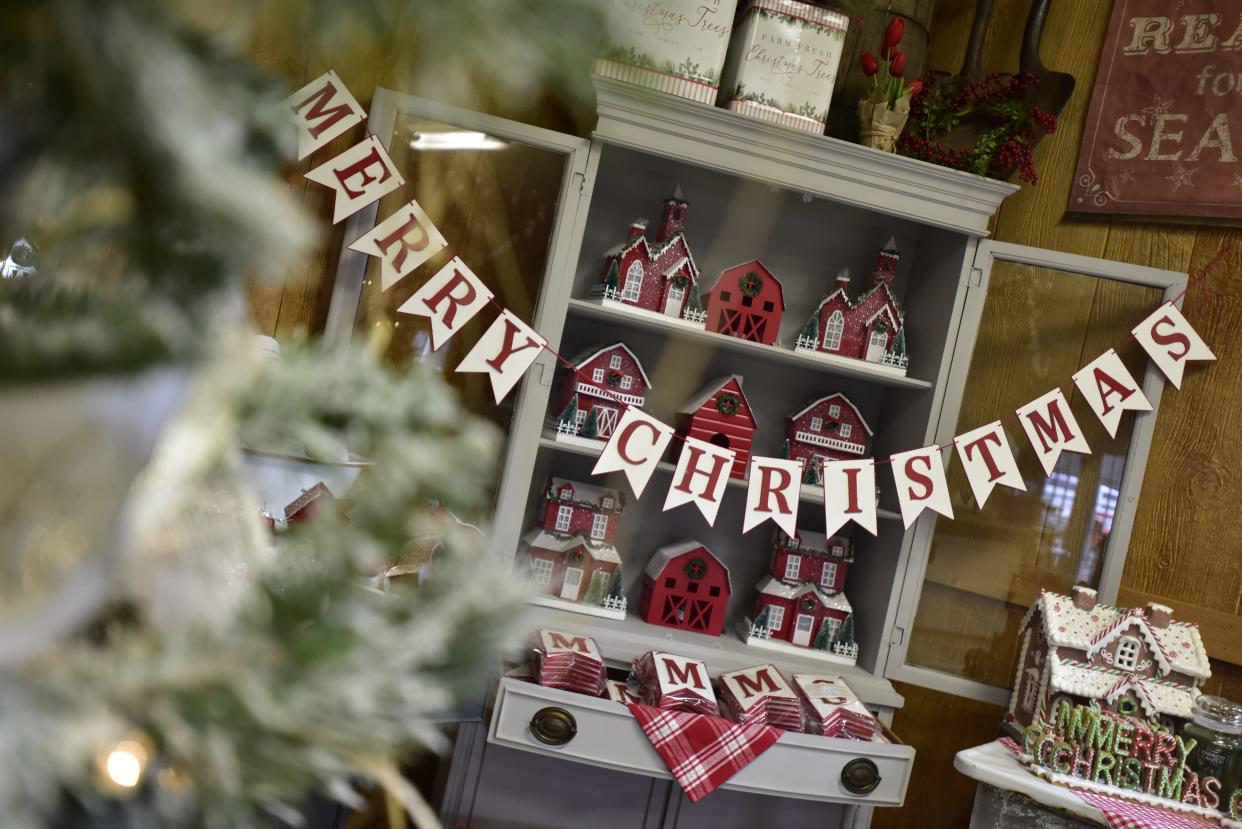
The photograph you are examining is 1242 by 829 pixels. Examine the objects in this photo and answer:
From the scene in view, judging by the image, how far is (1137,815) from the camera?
178 centimetres

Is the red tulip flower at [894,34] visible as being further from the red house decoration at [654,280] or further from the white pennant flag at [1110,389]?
the white pennant flag at [1110,389]

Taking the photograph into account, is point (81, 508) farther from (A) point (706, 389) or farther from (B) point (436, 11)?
(A) point (706, 389)

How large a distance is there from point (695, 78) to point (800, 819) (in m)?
1.64

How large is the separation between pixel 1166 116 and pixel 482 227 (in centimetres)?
164

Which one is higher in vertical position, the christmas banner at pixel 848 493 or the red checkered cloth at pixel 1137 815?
the christmas banner at pixel 848 493

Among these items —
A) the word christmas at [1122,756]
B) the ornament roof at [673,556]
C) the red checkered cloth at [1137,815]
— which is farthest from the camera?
the ornament roof at [673,556]

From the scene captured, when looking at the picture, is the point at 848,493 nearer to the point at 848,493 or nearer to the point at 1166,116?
the point at 848,493

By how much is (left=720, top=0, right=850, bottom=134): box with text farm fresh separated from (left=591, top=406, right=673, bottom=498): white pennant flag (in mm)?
704

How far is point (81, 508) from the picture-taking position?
0.30m

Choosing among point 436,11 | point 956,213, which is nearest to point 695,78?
point 956,213

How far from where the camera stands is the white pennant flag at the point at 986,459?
226cm

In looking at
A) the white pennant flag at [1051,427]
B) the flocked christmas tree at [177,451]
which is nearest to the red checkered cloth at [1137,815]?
the white pennant flag at [1051,427]

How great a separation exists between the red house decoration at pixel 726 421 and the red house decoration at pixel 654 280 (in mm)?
176

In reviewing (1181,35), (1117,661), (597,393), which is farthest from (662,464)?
(1181,35)
